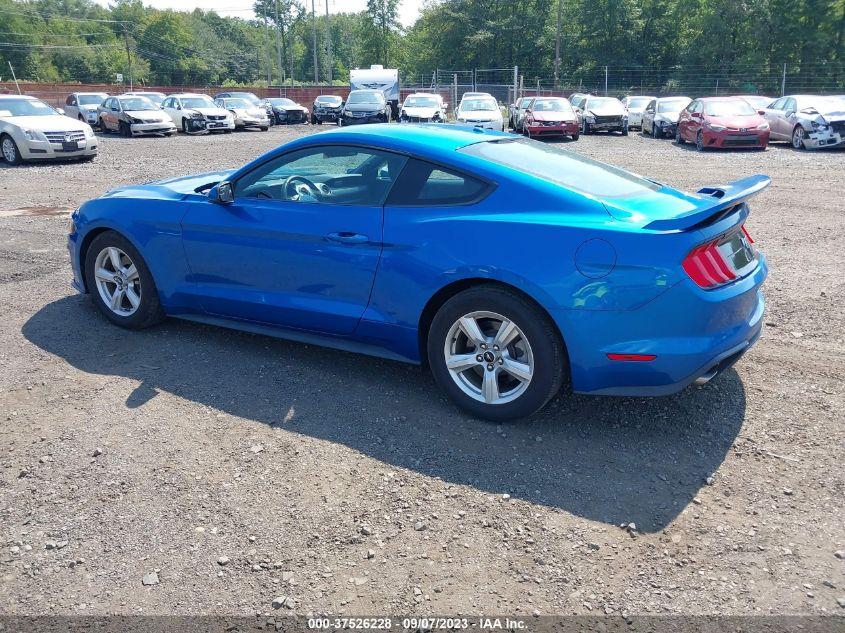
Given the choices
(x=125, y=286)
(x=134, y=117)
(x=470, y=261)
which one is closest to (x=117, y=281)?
(x=125, y=286)

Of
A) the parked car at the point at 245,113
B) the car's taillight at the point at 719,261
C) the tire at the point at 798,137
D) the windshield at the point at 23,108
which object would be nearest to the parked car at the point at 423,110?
the parked car at the point at 245,113

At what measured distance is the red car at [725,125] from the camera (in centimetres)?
1877

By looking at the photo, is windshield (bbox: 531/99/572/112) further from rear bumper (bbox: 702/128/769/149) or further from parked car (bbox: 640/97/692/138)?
rear bumper (bbox: 702/128/769/149)

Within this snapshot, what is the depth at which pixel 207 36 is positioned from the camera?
123750 millimetres

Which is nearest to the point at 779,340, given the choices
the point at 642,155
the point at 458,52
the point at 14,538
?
the point at 14,538

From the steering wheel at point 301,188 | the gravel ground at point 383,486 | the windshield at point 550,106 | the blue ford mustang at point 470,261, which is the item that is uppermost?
the windshield at point 550,106

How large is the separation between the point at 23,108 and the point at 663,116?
18.7 meters

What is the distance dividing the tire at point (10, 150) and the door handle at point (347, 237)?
15066 mm

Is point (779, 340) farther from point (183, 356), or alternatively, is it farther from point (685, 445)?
point (183, 356)

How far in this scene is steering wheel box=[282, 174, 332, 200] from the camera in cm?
454

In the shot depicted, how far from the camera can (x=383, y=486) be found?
11.2 ft

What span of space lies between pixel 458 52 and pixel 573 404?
239ft

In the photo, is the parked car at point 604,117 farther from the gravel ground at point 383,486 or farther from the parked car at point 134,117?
the gravel ground at point 383,486

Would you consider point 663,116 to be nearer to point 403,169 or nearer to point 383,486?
point 403,169
